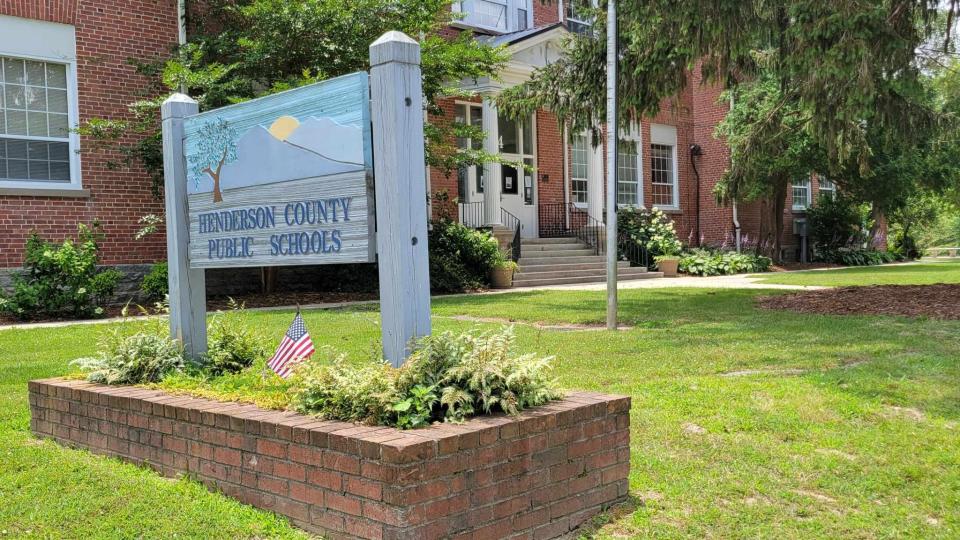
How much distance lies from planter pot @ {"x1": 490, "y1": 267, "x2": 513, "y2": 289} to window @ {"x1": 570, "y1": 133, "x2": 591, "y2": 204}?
5.99 m

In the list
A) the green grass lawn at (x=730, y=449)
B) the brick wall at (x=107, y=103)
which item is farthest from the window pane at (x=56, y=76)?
the green grass lawn at (x=730, y=449)

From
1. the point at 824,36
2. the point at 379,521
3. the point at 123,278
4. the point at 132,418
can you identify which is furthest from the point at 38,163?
the point at 379,521

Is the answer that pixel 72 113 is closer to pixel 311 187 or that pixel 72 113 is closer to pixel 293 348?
Result: pixel 293 348

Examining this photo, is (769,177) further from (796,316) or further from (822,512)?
(822,512)

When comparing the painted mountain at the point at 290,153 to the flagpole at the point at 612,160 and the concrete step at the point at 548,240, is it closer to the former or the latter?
the flagpole at the point at 612,160

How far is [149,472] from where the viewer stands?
442cm

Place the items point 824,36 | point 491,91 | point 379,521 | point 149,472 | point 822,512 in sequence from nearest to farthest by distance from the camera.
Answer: point 379,521 < point 822,512 < point 149,472 < point 824,36 < point 491,91

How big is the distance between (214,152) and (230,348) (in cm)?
127

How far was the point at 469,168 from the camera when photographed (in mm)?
19734

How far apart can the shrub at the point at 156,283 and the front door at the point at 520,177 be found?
29.3ft

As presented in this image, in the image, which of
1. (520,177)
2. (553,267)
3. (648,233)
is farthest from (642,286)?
(648,233)

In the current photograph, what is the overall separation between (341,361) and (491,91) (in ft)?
51.9

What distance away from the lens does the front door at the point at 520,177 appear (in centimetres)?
2077

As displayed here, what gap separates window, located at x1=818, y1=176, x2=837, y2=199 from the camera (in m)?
28.9
